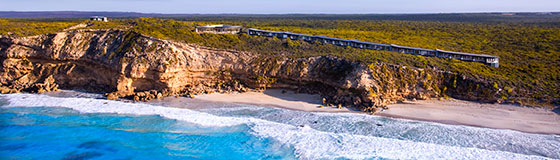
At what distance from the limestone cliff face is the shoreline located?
0.95 meters

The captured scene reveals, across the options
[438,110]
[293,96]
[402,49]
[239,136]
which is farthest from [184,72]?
[438,110]

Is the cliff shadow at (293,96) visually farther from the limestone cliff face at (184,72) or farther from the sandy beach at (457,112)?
the limestone cliff face at (184,72)

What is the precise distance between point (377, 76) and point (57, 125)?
2497cm

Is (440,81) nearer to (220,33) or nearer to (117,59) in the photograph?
(220,33)

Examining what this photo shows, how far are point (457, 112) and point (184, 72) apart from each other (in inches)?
922

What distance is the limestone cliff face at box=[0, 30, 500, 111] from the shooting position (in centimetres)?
2897

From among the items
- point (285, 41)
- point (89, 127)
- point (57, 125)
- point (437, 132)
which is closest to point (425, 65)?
point (437, 132)

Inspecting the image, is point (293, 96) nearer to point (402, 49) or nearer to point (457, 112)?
point (457, 112)

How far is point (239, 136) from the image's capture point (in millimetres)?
24094

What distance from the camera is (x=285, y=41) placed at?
39.7 meters

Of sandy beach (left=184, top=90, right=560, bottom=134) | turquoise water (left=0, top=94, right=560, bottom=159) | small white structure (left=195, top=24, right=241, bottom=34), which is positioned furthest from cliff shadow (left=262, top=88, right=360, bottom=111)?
small white structure (left=195, top=24, right=241, bottom=34)

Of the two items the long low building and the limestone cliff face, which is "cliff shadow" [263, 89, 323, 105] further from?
the long low building

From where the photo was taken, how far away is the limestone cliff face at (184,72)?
29.0 m

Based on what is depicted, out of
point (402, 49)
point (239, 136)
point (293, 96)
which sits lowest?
point (239, 136)
